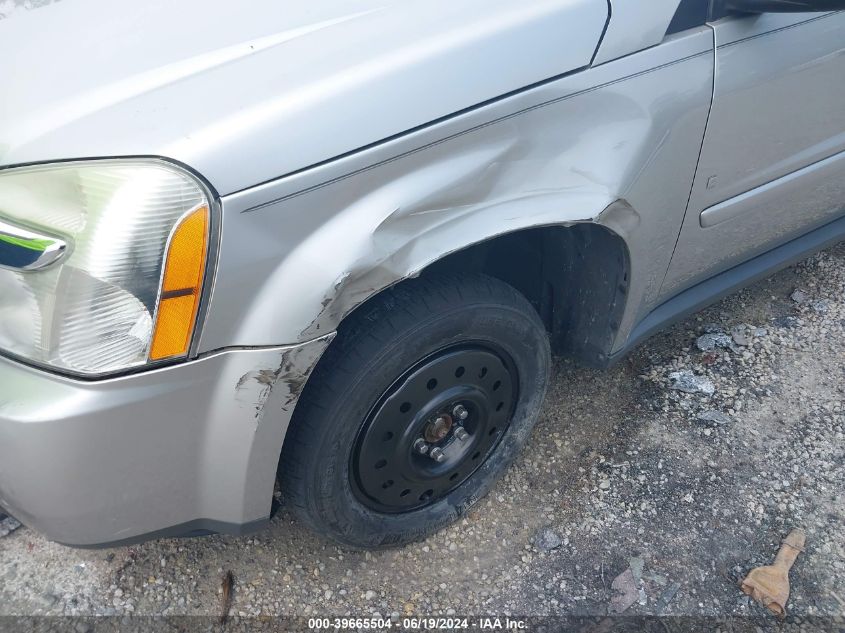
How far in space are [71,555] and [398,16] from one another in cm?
172

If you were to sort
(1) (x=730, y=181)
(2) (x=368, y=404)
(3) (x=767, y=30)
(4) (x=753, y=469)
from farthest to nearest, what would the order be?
(4) (x=753, y=469)
(1) (x=730, y=181)
(3) (x=767, y=30)
(2) (x=368, y=404)

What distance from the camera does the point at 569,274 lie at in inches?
80.2

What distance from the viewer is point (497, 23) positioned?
1485 mm

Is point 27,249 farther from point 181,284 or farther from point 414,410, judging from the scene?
point 414,410

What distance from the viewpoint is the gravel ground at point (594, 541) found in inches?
75.0

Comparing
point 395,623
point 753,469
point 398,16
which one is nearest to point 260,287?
point 398,16

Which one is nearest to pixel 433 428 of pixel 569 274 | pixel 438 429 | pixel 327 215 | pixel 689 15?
pixel 438 429

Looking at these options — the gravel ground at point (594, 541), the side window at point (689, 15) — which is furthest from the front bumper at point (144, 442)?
the side window at point (689, 15)

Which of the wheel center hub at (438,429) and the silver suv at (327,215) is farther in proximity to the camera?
the wheel center hub at (438,429)

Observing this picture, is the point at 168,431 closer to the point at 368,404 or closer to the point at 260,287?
the point at 260,287

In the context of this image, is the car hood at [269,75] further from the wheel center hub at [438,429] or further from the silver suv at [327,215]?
the wheel center hub at [438,429]

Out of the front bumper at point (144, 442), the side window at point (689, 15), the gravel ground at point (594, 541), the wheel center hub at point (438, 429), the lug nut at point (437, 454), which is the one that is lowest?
the gravel ground at point (594, 541)

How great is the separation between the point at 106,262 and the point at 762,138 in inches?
67.4

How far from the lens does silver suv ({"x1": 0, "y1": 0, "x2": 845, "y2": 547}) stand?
4.10ft
